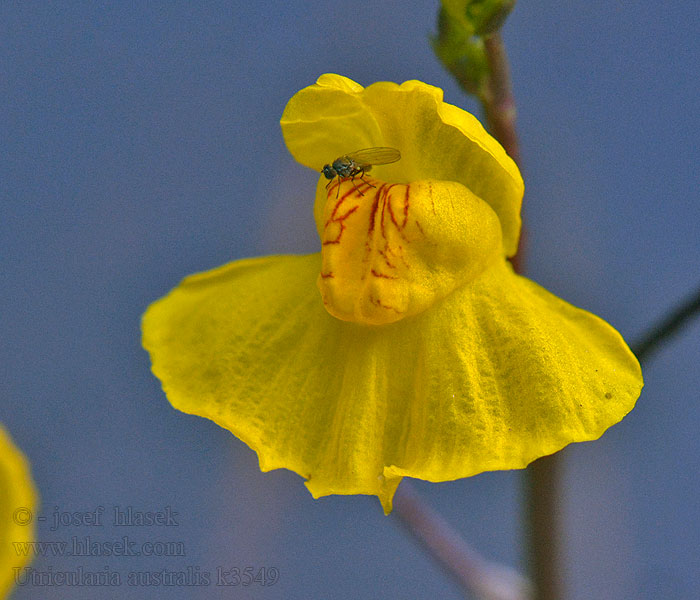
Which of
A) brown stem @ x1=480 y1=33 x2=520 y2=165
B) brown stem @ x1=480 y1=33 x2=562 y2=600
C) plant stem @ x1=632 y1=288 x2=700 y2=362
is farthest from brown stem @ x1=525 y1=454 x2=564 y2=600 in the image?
brown stem @ x1=480 y1=33 x2=520 y2=165

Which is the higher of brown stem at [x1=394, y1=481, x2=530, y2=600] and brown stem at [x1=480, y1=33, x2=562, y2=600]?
brown stem at [x1=480, y1=33, x2=562, y2=600]

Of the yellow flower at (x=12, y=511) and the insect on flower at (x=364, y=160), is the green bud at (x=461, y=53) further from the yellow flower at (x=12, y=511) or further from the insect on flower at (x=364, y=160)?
the yellow flower at (x=12, y=511)

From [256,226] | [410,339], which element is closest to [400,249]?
[410,339]

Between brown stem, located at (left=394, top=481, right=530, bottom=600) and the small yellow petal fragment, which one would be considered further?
brown stem, located at (left=394, top=481, right=530, bottom=600)

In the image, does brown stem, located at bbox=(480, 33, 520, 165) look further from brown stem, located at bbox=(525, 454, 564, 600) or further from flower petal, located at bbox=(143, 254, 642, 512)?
brown stem, located at bbox=(525, 454, 564, 600)

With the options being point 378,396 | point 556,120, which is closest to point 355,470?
point 378,396

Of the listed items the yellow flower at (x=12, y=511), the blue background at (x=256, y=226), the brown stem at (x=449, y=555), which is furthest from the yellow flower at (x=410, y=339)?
the blue background at (x=256, y=226)

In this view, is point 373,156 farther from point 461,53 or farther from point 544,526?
point 544,526
